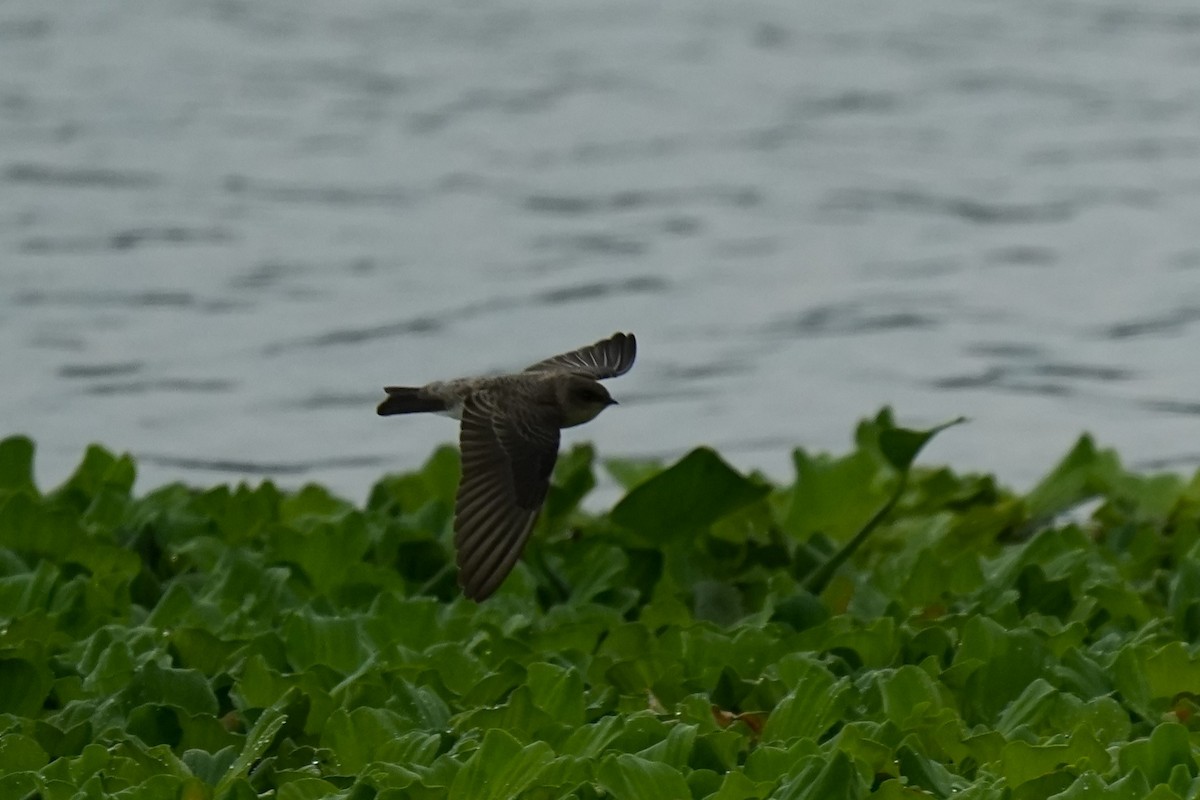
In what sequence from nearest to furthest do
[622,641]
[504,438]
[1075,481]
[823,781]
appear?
[823,781] → [622,641] → [504,438] → [1075,481]

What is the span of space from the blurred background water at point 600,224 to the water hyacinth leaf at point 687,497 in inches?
114

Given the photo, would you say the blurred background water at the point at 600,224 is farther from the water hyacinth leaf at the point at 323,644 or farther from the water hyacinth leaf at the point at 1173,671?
the water hyacinth leaf at the point at 1173,671

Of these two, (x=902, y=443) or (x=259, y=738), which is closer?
(x=259, y=738)

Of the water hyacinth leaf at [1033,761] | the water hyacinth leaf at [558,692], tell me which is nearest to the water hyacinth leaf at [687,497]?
the water hyacinth leaf at [558,692]

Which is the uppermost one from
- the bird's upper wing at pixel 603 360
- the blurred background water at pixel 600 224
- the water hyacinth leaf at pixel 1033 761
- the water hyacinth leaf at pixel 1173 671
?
the bird's upper wing at pixel 603 360

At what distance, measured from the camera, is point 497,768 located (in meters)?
3.62

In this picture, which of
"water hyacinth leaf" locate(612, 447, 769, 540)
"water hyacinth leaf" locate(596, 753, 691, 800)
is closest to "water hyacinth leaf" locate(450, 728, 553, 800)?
"water hyacinth leaf" locate(596, 753, 691, 800)

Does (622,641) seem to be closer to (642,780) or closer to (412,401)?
(642,780)

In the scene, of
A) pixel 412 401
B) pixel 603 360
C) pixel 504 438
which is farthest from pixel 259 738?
pixel 603 360

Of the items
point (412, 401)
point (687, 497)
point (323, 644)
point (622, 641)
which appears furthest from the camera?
point (412, 401)

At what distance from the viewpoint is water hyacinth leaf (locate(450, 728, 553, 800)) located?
142 inches

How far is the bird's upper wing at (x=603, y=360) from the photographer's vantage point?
19.2 ft

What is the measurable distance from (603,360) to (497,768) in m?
2.44

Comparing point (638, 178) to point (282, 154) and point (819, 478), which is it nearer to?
point (282, 154)
